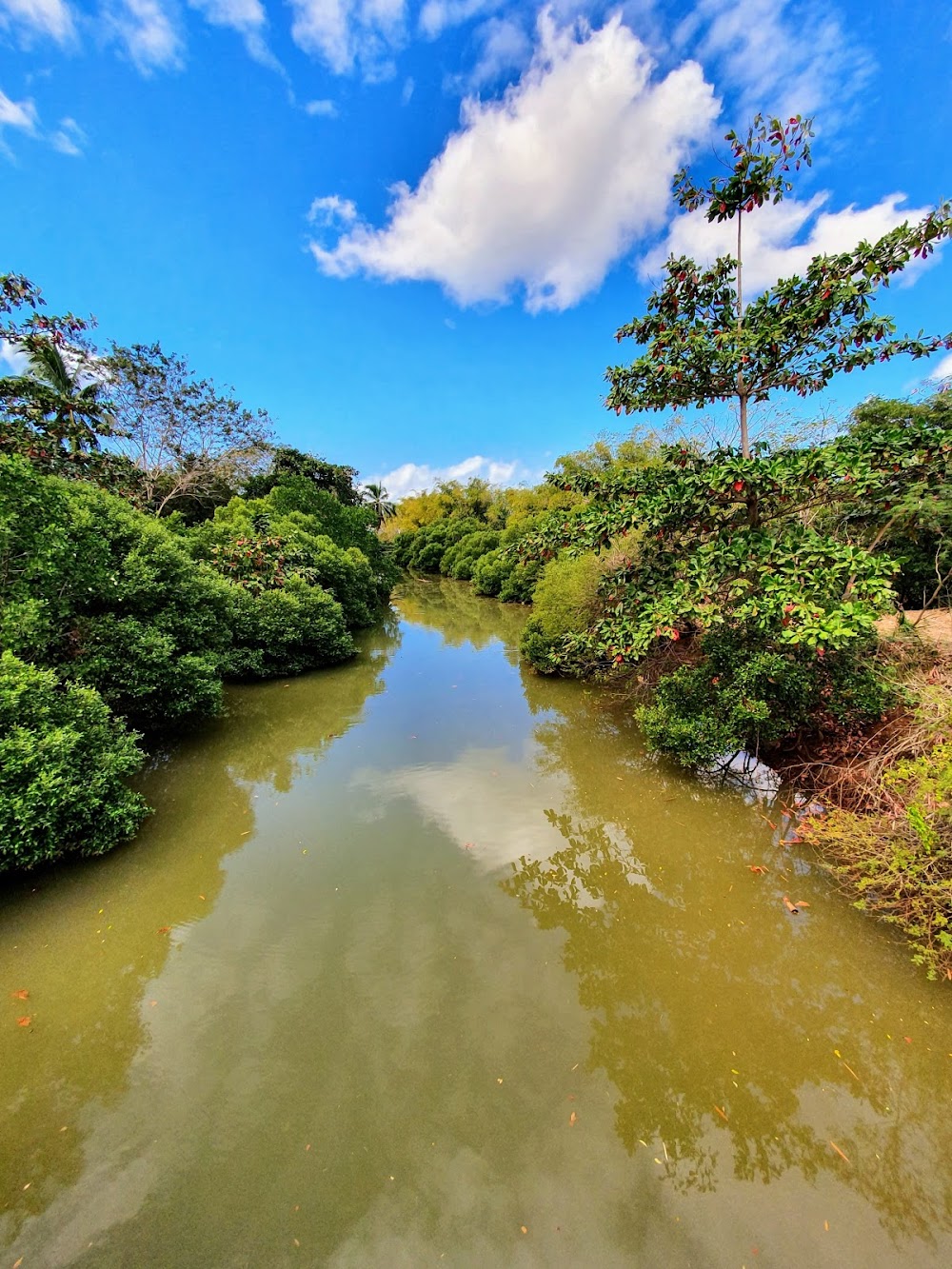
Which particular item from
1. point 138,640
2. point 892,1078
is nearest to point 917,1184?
point 892,1078

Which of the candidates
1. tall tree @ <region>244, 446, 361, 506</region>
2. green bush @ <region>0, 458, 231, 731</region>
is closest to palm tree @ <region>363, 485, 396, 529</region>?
tall tree @ <region>244, 446, 361, 506</region>

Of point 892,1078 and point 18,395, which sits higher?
point 18,395

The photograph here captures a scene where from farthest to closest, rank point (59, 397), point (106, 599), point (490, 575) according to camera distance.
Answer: point (490, 575)
point (59, 397)
point (106, 599)

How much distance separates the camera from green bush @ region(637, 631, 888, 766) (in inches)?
209

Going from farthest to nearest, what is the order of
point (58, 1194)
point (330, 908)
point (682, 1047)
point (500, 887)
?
1. point (500, 887)
2. point (330, 908)
3. point (682, 1047)
4. point (58, 1194)

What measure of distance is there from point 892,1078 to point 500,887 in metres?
2.68

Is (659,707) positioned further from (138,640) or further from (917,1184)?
(138,640)

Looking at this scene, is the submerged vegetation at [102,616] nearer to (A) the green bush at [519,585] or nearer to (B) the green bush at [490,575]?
(A) the green bush at [519,585]

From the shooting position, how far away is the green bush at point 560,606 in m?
10.0

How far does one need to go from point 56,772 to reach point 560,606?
8.61 m

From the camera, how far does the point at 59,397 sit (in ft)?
33.2

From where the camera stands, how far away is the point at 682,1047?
2953 millimetres

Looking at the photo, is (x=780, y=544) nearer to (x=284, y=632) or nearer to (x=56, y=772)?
(x=56, y=772)

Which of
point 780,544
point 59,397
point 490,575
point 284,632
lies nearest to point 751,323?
point 780,544
